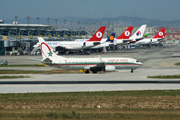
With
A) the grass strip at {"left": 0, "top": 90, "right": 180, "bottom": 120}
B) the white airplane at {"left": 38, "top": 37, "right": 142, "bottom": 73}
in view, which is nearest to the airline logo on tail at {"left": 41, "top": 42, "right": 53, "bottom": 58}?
the white airplane at {"left": 38, "top": 37, "right": 142, "bottom": 73}

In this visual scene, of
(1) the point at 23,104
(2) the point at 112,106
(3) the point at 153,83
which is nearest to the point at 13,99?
(1) the point at 23,104

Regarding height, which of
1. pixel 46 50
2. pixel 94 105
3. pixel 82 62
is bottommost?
pixel 94 105

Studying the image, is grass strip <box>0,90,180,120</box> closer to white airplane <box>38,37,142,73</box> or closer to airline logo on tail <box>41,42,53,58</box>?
white airplane <box>38,37,142,73</box>

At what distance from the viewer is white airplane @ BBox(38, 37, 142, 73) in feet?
210

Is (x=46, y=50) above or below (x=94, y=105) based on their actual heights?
above

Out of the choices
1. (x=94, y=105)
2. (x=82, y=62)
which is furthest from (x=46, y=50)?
(x=94, y=105)

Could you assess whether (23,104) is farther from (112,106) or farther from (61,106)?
(112,106)

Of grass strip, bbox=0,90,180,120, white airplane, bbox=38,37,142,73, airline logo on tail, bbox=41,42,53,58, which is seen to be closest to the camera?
grass strip, bbox=0,90,180,120

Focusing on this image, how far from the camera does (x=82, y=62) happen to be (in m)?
64.6

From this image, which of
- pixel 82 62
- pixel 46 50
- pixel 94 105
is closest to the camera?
pixel 94 105

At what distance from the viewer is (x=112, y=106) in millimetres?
30734

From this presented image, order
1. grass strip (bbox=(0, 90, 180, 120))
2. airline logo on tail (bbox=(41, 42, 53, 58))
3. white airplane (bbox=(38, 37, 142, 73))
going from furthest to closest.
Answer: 1. airline logo on tail (bbox=(41, 42, 53, 58))
2. white airplane (bbox=(38, 37, 142, 73))
3. grass strip (bbox=(0, 90, 180, 120))

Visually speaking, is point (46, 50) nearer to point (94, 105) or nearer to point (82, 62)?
point (82, 62)

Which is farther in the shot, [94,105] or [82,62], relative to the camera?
[82,62]
